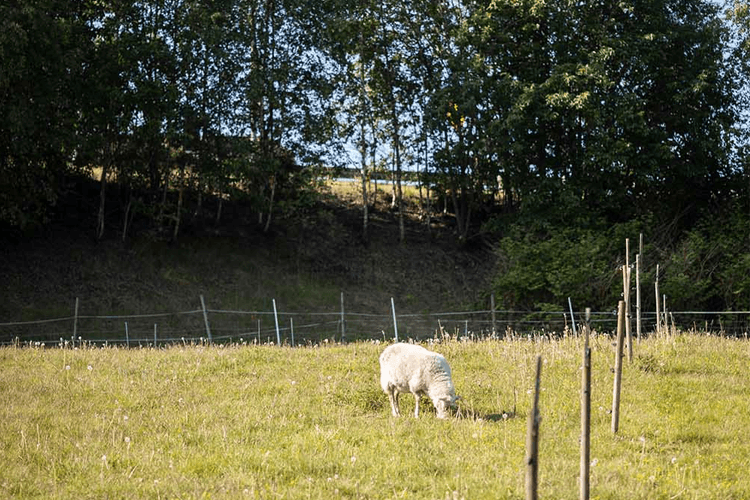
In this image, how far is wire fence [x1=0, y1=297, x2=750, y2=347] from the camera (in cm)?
2666

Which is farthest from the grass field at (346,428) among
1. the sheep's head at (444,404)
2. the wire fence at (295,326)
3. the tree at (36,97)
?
the tree at (36,97)

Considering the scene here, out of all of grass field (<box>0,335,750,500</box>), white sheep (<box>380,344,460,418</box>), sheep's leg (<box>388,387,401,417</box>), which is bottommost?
grass field (<box>0,335,750,500</box>)

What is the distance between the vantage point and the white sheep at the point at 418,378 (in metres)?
10.7

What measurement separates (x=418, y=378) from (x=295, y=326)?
1963 cm

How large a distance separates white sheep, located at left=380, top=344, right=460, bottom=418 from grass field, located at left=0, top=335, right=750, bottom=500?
31cm

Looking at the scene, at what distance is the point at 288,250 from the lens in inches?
1462

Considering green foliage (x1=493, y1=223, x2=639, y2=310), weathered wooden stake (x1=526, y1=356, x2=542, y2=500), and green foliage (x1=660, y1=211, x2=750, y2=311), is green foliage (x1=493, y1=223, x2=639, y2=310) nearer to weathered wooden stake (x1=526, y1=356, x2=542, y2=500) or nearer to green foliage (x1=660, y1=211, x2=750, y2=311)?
green foliage (x1=660, y1=211, x2=750, y2=311)

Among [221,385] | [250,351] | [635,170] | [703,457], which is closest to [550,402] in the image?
[703,457]

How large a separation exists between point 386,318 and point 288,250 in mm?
7619

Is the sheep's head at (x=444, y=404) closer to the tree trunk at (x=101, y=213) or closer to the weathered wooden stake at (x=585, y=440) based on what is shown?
the weathered wooden stake at (x=585, y=440)

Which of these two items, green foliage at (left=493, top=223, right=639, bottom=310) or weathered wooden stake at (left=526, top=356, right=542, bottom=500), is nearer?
weathered wooden stake at (left=526, top=356, right=542, bottom=500)

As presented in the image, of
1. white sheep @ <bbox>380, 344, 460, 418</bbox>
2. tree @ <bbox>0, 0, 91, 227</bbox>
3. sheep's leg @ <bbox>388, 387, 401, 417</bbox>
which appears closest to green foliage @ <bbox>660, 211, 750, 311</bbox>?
white sheep @ <bbox>380, 344, 460, 418</bbox>

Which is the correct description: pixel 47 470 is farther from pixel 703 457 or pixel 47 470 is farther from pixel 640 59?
pixel 640 59

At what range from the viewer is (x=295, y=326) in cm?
3002
